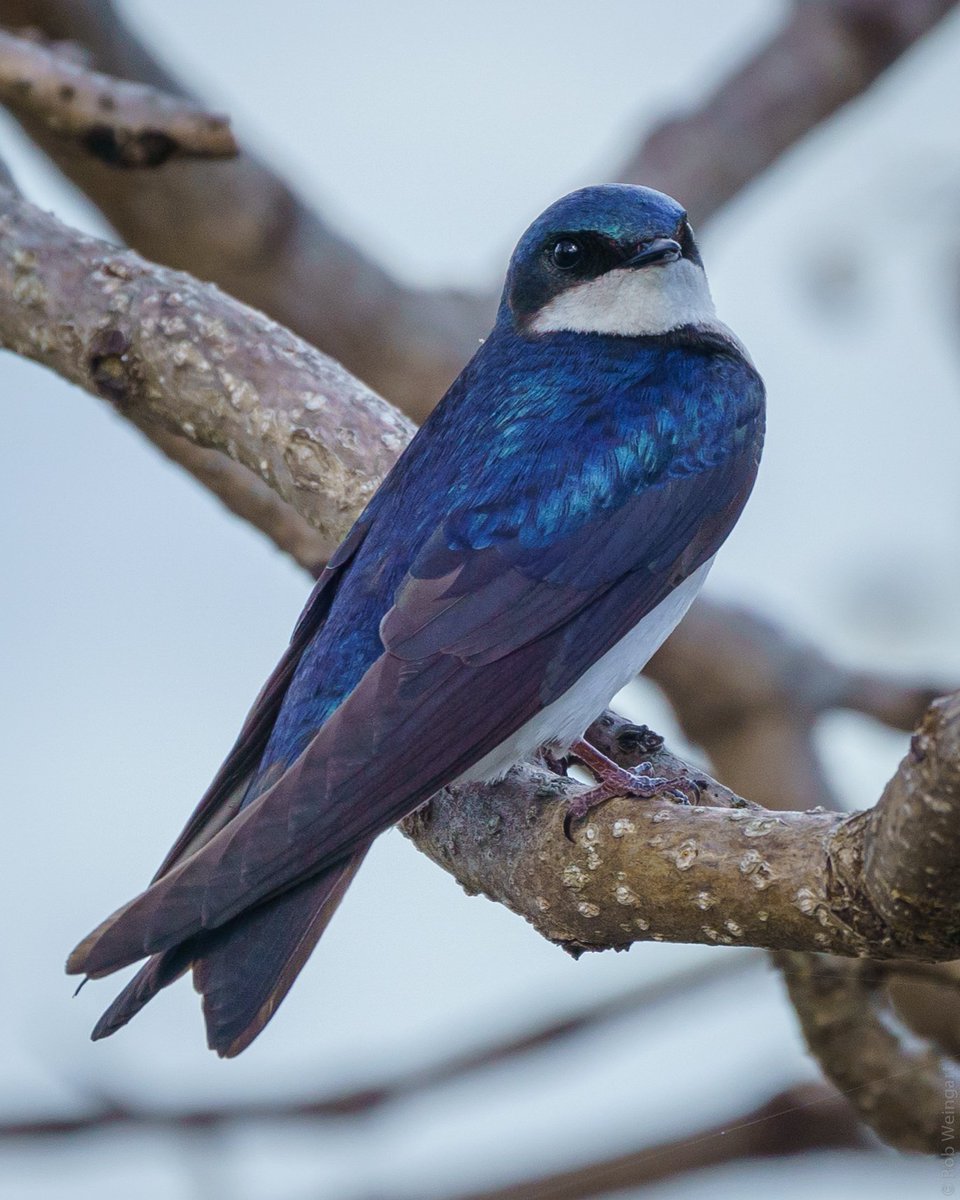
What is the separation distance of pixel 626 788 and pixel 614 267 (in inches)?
40.8

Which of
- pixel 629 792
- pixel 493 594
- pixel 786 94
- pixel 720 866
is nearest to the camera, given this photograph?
pixel 720 866

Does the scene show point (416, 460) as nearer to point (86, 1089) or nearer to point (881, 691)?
point (86, 1089)

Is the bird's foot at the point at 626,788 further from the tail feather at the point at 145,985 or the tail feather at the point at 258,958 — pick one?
the tail feather at the point at 145,985

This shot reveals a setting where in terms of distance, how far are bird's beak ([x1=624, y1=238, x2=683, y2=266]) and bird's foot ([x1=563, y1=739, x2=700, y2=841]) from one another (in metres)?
0.83

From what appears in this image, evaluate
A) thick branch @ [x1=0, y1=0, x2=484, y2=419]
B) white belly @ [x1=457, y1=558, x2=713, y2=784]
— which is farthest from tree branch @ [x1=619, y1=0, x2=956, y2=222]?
white belly @ [x1=457, y1=558, x2=713, y2=784]

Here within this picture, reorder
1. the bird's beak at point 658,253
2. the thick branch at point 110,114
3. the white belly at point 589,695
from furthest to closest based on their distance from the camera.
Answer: the thick branch at point 110,114, the bird's beak at point 658,253, the white belly at point 589,695

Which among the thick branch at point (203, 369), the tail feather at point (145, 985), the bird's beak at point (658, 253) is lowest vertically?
the tail feather at point (145, 985)

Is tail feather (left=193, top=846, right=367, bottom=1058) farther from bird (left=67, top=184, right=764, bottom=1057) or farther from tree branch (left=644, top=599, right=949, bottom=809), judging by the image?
tree branch (left=644, top=599, right=949, bottom=809)

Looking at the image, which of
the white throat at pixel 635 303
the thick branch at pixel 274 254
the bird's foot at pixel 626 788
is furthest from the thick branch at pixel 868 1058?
the thick branch at pixel 274 254

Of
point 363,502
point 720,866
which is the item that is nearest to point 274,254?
point 363,502

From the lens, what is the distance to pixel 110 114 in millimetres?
2975

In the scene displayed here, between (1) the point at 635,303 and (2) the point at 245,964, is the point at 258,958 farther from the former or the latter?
(1) the point at 635,303

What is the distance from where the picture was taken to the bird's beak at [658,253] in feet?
8.82

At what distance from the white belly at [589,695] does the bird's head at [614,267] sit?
0.46m
